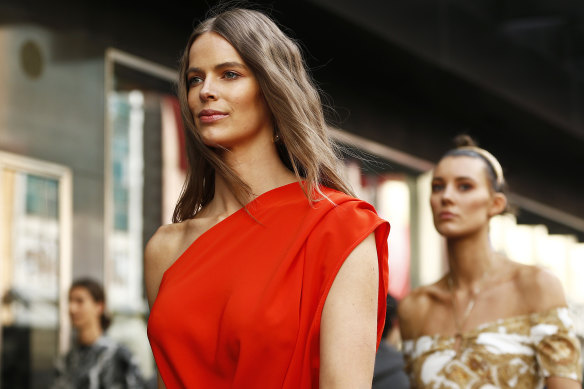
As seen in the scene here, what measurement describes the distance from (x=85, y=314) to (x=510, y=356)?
3.82m

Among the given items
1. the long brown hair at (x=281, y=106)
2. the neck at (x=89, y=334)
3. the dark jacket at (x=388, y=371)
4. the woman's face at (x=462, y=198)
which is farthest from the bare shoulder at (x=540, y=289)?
the neck at (x=89, y=334)

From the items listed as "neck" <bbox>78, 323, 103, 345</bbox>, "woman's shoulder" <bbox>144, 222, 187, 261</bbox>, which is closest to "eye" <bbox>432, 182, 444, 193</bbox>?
"woman's shoulder" <bbox>144, 222, 187, 261</bbox>

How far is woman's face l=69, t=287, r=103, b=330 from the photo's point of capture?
22.1 ft

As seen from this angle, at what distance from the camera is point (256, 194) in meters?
2.53

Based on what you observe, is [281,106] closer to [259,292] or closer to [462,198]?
[259,292]

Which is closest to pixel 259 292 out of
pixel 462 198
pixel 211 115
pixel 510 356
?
pixel 211 115

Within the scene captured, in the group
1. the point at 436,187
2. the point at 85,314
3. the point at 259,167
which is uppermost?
the point at 85,314

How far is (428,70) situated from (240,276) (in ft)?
31.5

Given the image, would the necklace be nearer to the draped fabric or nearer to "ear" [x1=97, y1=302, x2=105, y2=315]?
the draped fabric

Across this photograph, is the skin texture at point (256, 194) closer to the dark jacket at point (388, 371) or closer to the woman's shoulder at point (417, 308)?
→ the woman's shoulder at point (417, 308)

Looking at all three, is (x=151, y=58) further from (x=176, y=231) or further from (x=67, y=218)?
(x=176, y=231)

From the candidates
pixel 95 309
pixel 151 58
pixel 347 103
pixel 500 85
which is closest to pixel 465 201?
pixel 95 309

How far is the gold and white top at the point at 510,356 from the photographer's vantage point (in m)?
3.62

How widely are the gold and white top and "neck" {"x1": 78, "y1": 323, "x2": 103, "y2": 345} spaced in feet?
10.9
